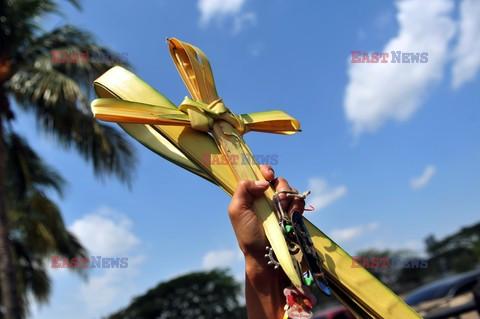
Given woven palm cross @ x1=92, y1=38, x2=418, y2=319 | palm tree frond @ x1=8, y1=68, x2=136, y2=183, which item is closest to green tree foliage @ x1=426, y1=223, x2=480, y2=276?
palm tree frond @ x1=8, y1=68, x2=136, y2=183

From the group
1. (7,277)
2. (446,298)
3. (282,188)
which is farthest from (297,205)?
(7,277)

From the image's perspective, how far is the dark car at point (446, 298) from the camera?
163 inches

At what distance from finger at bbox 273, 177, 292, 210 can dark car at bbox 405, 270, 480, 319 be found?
3.59m

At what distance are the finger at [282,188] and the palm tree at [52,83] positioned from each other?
16.3ft

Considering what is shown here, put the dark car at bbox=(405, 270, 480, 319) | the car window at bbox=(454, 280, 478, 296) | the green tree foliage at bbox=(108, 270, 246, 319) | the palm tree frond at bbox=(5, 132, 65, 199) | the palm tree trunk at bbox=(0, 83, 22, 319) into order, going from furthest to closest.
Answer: the green tree foliage at bbox=(108, 270, 246, 319) → the palm tree frond at bbox=(5, 132, 65, 199) → the car window at bbox=(454, 280, 478, 296) → the palm tree trunk at bbox=(0, 83, 22, 319) → the dark car at bbox=(405, 270, 480, 319)

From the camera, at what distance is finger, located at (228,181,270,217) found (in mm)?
1207

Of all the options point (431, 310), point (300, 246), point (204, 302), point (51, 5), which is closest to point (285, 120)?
point (300, 246)

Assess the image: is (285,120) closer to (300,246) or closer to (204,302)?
(300,246)

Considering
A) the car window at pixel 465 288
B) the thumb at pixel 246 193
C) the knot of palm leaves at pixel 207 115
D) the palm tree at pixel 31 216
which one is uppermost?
the palm tree at pixel 31 216

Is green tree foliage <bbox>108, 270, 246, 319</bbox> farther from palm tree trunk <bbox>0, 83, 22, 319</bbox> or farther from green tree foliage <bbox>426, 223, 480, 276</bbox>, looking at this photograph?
palm tree trunk <bbox>0, 83, 22, 319</bbox>

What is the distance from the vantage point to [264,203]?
1.22 m

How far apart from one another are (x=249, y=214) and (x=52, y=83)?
17.2 feet

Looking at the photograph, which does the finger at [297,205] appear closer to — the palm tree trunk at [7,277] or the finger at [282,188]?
the finger at [282,188]

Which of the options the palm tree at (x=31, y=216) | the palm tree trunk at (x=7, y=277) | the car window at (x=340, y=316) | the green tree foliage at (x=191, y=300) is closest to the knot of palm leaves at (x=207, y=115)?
the palm tree trunk at (x=7, y=277)
